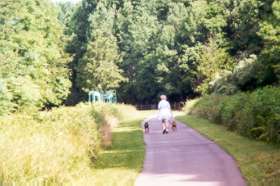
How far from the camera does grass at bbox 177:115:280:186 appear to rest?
13.2 m

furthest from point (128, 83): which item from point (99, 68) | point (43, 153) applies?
point (43, 153)

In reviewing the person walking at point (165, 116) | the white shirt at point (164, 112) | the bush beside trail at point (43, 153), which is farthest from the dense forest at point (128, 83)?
the white shirt at point (164, 112)

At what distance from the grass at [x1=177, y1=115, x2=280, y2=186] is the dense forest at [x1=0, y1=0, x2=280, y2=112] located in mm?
10450

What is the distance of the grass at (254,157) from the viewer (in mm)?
13156

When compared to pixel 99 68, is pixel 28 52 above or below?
below

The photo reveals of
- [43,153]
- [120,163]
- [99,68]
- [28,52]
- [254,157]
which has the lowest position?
[120,163]

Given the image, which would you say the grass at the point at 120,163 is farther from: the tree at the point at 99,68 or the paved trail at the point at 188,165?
the tree at the point at 99,68

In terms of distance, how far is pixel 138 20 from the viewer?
334ft

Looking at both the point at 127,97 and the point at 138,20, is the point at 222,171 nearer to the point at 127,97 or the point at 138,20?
the point at 127,97

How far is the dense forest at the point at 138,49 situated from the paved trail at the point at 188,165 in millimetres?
9249

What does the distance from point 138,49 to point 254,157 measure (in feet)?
259

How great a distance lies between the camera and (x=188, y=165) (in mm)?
15891

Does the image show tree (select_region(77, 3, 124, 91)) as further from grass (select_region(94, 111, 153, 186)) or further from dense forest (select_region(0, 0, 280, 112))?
grass (select_region(94, 111, 153, 186))

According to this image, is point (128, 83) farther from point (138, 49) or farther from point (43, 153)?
point (43, 153)
